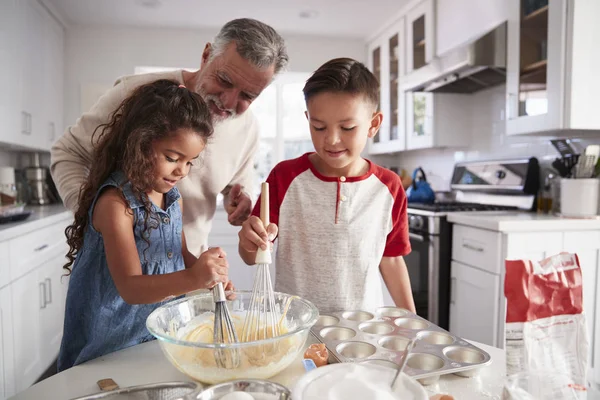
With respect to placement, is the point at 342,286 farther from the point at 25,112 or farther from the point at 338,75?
the point at 25,112

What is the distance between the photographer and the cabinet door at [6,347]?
6.14 ft

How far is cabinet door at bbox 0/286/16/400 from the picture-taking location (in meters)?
1.87

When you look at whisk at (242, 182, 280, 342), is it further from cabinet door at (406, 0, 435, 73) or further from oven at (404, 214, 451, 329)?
cabinet door at (406, 0, 435, 73)

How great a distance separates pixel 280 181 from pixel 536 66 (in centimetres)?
161

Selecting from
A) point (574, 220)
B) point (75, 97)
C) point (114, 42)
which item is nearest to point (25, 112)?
point (75, 97)

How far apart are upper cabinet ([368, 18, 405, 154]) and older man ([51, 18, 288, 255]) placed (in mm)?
2421

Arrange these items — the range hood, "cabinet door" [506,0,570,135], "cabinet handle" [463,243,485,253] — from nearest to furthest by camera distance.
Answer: "cabinet door" [506,0,570,135] < "cabinet handle" [463,243,485,253] < the range hood

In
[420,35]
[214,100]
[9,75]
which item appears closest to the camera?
[214,100]

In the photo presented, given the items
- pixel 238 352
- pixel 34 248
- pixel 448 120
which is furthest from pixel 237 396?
pixel 448 120

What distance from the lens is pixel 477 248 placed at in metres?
2.12

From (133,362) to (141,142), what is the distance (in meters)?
0.44

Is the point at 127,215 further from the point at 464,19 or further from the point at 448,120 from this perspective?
the point at 448,120

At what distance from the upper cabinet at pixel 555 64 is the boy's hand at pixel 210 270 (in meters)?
1.84

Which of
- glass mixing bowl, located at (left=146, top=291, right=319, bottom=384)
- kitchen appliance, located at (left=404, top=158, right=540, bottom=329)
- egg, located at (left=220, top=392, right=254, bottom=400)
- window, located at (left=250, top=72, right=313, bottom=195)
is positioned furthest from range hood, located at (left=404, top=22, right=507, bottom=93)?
egg, located at (left=220, top=392, right=254, bottom=400)
